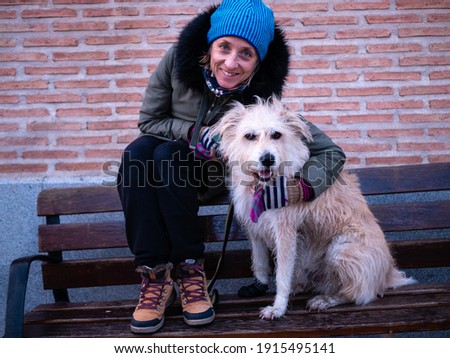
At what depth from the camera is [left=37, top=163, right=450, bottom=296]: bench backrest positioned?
3.06 metres

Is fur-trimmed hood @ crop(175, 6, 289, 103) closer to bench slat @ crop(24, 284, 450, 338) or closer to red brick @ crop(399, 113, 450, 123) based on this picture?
bench slat @ crop(24, 284, 450, 338)

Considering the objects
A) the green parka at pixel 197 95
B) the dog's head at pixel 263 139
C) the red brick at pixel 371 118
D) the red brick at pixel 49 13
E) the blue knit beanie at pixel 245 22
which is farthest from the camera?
the red brick at pixel 371 118

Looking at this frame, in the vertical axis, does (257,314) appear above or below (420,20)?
below

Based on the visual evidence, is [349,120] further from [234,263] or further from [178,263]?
[178,263]

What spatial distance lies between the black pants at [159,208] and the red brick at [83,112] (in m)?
1.36

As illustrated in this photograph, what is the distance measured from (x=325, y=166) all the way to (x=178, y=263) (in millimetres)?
938

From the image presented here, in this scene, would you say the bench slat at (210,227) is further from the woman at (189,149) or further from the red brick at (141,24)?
the red brick at (141,24)

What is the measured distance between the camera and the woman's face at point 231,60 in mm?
2529

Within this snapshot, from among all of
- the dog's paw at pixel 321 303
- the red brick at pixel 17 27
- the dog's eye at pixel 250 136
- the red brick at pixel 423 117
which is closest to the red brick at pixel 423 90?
the red brick at pixel 423 117

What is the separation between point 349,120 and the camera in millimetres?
3777

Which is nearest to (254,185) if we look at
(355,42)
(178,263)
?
(178,263)

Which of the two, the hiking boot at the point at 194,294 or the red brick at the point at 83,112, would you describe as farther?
the red brick at the point at 83,112

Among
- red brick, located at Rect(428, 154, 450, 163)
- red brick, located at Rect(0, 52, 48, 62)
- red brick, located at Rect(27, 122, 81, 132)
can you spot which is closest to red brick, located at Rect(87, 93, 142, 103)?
red brick, located at Rect(27, 122, 81, 132)

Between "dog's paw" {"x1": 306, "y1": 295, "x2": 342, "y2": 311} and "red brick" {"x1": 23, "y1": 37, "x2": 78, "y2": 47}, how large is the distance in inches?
104
